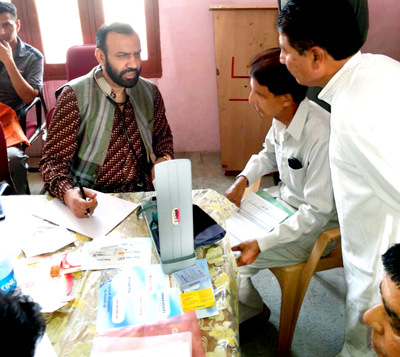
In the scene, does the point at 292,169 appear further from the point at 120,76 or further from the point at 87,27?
the point at 87,27

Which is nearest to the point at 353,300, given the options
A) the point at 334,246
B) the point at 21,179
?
the point at 334,246

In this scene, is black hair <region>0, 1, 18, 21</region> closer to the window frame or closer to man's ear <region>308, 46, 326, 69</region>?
the window frame

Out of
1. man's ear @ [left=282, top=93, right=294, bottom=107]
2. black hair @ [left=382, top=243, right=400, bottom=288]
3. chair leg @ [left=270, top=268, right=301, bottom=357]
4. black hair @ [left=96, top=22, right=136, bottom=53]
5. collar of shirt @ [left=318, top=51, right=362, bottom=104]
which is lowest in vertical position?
chair leg @ [left=270, top=268, right=301, bottom=357]

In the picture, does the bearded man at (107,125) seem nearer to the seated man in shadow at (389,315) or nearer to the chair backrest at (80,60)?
the chair backrest at (80,60)

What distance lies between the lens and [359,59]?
1.04 meters

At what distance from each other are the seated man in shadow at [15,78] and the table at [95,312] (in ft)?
4.08

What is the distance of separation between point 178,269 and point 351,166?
0.55 metres

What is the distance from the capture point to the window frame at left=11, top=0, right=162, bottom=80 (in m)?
2.77

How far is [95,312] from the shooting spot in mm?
830

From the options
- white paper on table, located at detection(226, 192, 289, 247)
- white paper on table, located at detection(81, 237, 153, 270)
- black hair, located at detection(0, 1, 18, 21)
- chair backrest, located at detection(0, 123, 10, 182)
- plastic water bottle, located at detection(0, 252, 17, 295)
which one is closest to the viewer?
plastic water bottle, located at detection(0, 252, 17, 295)

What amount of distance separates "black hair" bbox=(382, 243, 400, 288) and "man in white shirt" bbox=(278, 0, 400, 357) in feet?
0.68

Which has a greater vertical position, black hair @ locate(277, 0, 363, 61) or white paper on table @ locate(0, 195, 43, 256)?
black hair @ locate(277, 0, 363, 61)

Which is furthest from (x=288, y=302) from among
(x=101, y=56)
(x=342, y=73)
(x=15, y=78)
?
(x=15, y=78)

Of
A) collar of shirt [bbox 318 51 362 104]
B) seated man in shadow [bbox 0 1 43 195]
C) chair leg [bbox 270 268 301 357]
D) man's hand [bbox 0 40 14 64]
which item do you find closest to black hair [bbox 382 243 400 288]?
collar of shirt [bbox 318 51 362 104]
